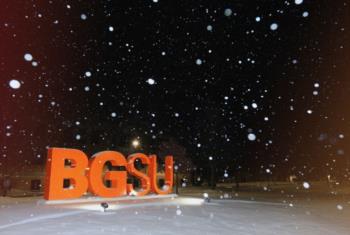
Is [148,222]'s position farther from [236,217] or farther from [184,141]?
[184,141]

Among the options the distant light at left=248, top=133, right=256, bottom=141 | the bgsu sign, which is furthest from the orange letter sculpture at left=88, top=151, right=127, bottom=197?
the distant light at left=248, top=133, right=256, bottom=141

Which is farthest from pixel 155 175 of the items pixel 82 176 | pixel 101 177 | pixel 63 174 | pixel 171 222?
pixel 171 222

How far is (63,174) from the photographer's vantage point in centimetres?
2078

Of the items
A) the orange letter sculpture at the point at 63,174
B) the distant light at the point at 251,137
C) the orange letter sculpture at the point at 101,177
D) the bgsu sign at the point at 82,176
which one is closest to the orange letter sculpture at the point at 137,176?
the bgsu sign at the point at 82,176

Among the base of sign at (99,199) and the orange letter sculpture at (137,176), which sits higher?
the orange letter sculpture at (137,176)

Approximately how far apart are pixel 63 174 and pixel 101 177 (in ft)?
8.71

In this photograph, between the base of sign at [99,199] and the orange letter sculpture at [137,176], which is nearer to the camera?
the base of sign at [99,199]

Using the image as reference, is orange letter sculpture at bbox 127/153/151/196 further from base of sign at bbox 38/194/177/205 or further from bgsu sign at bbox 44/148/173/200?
base of sign at bbox 38/194/177/205

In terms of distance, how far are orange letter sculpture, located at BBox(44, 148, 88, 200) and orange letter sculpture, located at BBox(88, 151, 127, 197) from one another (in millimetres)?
519

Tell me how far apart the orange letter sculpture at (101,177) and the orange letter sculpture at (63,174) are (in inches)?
20.4

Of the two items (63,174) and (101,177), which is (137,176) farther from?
(63,174)

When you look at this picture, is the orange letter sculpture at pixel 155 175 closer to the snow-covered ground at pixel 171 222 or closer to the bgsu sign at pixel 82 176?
the bgsu sign at pixel 82 176

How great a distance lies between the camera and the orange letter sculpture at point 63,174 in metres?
20.3

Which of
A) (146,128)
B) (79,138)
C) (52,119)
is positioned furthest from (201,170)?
Answer: (52,119)
